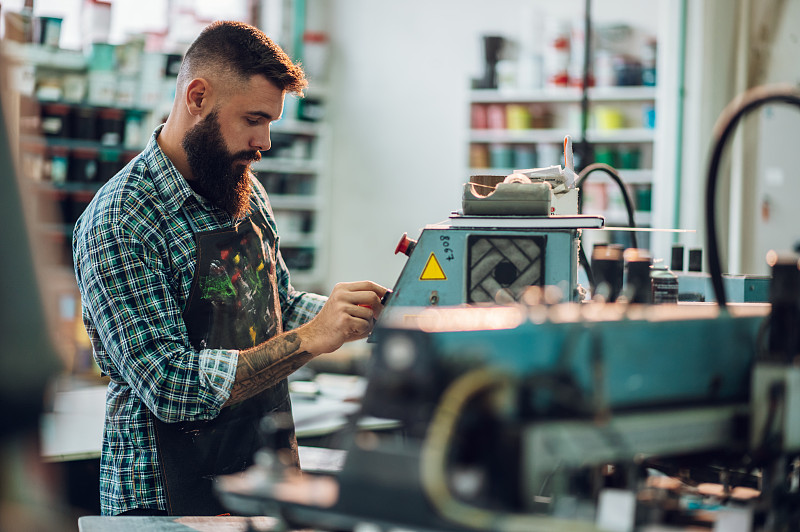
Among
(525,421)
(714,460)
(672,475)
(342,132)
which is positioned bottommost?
(672,475)

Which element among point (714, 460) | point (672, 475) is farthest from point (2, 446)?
point (672, 475)

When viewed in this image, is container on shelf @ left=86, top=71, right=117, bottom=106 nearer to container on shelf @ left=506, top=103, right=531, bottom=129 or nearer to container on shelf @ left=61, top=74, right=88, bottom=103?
container on shelf @ left=61, top=74, right=88, bottom=103

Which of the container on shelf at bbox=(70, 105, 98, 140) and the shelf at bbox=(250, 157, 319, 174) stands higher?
the container on shelf at bbox=(70, 105, 98, 140)

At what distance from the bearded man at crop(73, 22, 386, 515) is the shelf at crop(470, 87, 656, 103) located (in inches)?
171

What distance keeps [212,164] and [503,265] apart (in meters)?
0.76

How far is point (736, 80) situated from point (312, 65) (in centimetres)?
371

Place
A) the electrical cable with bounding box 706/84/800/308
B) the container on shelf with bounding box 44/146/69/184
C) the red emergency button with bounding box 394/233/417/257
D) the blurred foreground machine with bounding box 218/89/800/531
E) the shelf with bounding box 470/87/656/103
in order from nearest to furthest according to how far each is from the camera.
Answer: the blurred foreground machine with bounding box 218/89/800/531, the electrical cable with bounding box 706/84/800/308, the red emergency button with bounding box 394/233/417/257, the container on shelf with bounding box 44/146/69/184, the shelf with bounding box 470/87/656/103

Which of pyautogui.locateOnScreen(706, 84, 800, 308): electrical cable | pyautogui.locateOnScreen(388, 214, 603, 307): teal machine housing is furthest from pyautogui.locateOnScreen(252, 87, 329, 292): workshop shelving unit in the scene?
pyautogui.locateOnScreen(706, 84, 800, 308): electrical cable

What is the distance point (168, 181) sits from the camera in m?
1.76

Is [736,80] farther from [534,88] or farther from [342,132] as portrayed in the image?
[342,132]

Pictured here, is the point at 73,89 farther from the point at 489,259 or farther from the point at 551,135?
the point at 489,259

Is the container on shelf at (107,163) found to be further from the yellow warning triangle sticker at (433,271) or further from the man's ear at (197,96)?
the yellow warning triangle sticker at (433,271)

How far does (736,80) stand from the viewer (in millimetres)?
4879

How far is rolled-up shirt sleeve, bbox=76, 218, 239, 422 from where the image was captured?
5.14ft
